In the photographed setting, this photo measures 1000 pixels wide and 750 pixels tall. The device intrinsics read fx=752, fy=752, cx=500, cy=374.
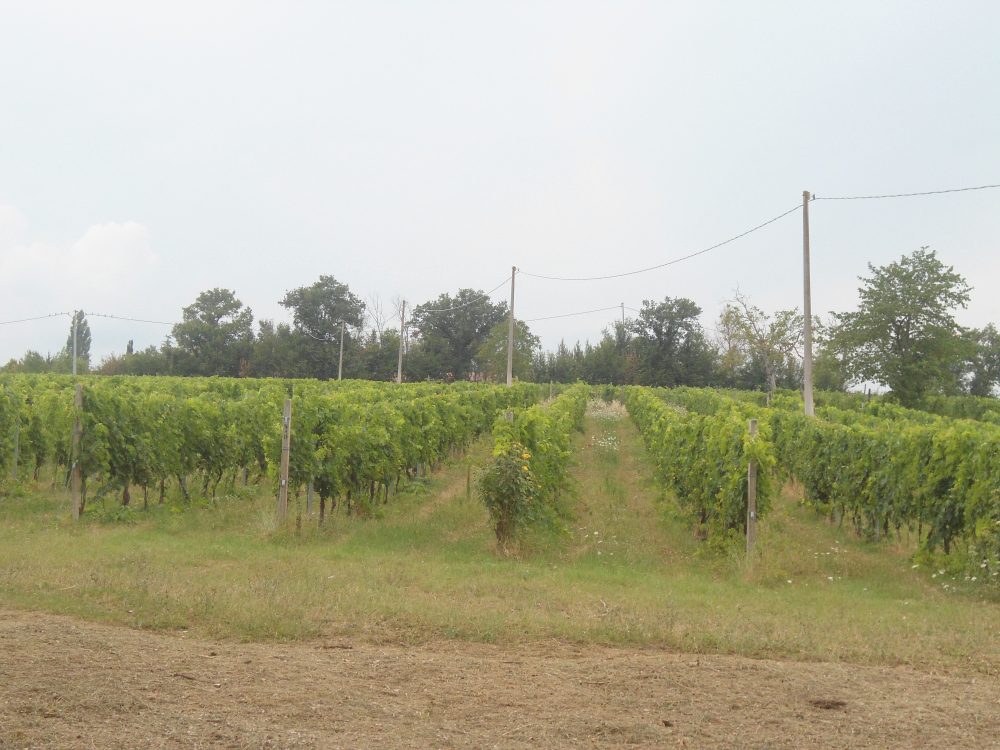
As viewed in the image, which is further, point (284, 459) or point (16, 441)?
point (16, 441)

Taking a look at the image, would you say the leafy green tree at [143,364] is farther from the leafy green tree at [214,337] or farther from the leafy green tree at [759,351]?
the leafy green tree at [759,351]

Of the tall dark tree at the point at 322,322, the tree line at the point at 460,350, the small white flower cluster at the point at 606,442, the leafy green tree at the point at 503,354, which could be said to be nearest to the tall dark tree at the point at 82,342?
the tree line at the point at 460,350

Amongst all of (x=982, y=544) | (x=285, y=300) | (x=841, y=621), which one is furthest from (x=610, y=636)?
(x=285, y=300)

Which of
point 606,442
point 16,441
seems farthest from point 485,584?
point 606,442

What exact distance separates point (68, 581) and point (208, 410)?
585 cm

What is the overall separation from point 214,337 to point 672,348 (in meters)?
42.5

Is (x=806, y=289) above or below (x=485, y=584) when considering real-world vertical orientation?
above

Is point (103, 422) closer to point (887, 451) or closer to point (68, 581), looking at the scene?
point (68, 581)

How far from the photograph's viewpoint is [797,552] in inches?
364

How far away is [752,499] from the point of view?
916 centimetres

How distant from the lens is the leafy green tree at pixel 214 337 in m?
67.5

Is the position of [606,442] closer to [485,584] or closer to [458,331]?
[485,584]

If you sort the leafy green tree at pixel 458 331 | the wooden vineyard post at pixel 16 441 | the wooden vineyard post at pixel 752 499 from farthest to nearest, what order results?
the leafy green tree at pixel 458 331 → the wooden vineyard post at pixel 16 441 → the wooden vineyard post at pixel 752 499

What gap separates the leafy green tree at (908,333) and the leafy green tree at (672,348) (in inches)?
1107
